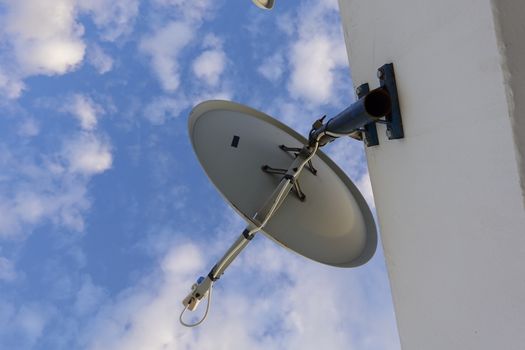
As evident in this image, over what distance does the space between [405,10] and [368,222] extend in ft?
7.41

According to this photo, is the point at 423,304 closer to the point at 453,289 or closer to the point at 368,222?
the point at 453,289

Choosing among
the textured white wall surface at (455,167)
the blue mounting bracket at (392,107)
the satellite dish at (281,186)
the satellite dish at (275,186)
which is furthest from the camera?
the satellite dish at (275,186)

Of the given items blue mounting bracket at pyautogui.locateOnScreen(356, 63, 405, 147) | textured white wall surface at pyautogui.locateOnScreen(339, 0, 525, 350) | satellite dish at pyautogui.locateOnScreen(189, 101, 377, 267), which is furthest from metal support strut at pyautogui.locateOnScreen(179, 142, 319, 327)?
blue mounting bracket at pyautogui.locateOnScreen(356, 63, 405, 147)

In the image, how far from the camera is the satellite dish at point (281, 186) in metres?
Result: 2.90

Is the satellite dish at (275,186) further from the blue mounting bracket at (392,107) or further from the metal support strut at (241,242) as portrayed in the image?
the blue mounting bracket at (392,107)

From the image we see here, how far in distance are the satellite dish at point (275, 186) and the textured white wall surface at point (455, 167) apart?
850mm

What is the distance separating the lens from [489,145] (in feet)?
4.40

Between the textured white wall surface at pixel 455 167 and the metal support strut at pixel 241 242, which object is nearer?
the textured white wall surface at pixel 455 167

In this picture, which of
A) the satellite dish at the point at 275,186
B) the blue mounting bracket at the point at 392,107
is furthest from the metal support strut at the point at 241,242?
the blue mounting bracket at the point at 392,107

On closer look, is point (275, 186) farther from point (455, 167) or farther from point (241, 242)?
point (455, 167)

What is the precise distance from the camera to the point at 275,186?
337 cm

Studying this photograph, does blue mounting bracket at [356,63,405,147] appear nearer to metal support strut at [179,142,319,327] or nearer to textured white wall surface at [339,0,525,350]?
textured white wall surface at [339,0,525,350]

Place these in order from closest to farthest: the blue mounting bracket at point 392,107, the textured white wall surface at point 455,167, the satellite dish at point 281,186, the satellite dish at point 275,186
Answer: the textured white wall surface at point 455,167 < the blue mounting bracket at point 392,107 < the satellite dish at point 281,186 < the satellite dish at point 275,186

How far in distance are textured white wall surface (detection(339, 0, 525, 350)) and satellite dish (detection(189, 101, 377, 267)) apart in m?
0.85
